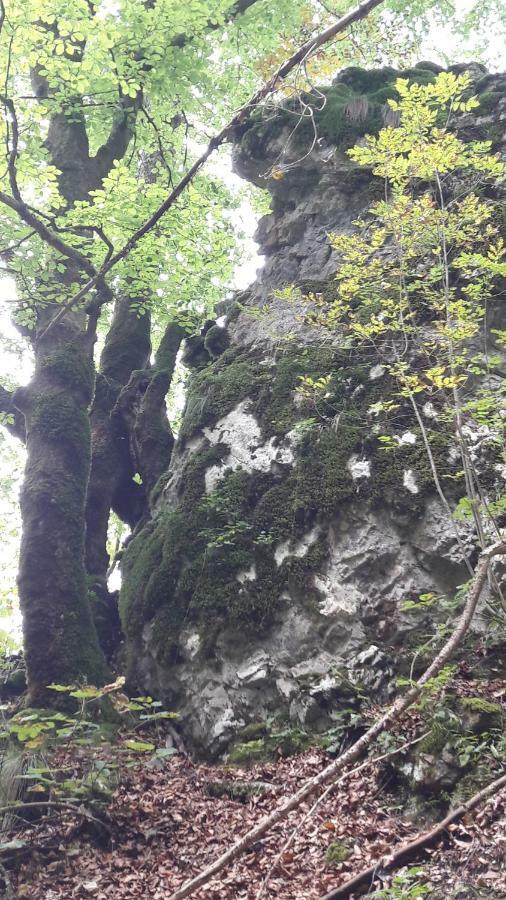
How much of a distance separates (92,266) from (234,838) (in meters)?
6.39

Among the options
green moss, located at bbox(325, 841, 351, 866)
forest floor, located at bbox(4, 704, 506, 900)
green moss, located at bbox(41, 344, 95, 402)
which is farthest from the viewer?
green moss, located at bbox(41, 344, 95, 402)

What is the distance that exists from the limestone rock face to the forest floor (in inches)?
28.3

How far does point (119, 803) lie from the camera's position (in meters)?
4.86

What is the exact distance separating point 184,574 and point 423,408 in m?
3.22

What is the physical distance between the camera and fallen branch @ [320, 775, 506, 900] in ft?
10.4

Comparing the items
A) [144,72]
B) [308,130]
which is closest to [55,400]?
[144,72]

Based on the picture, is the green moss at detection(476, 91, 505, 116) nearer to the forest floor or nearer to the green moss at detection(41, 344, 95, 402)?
the green moss at detection(41, 344, 95, 402)

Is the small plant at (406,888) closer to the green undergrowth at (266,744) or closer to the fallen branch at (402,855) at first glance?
the fallen branch at (402,855)

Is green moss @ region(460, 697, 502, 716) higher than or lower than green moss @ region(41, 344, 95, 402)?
lower

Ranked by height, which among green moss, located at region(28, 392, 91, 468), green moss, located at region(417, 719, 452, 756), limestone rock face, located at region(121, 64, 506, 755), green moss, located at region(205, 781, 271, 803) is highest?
green moss, located at region(28, 392, 91, 468)

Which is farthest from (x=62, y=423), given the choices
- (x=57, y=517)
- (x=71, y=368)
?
(x=57, y=517)

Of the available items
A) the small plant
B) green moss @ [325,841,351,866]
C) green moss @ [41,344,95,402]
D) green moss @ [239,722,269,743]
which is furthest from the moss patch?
the small plant

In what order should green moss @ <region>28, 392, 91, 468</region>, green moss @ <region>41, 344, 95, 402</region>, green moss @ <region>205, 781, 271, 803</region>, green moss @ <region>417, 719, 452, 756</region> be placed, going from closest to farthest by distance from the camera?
1. green moss @ <region>417, 719, 452, 756</region>
2. green moss @ <region>205, 781, 271, 803</region>
3. green moss @ <region>28, 392, 91, 468</region>
4. green moss @ <region>41, 344, 95, 402</region>

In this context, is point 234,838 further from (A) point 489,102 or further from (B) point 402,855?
(A) point 489,102
